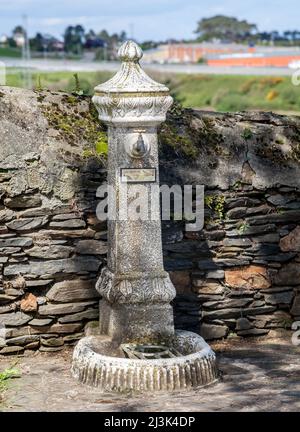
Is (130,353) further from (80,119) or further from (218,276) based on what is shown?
(80,119)

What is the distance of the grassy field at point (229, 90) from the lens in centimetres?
4163

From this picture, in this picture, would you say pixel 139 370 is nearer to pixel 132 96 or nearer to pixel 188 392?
pixel 188 392

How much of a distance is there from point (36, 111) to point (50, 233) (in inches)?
39.4

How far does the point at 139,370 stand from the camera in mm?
6680

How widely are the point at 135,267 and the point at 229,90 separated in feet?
148

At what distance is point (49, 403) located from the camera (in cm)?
654

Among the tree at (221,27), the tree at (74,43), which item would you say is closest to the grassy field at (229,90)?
the tree at (74,43)

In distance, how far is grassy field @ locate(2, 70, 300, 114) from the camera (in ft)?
137

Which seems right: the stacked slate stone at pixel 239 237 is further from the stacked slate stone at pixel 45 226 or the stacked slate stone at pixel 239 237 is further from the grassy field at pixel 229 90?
the grassy field at pixel 229 90

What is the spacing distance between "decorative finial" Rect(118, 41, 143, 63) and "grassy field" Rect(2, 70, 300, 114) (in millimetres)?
30979

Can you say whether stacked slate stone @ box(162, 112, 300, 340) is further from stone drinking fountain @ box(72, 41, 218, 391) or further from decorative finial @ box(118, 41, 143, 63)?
decorative finial @ box(118, 41, 143, 63)

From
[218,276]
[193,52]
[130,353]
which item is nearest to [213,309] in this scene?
[218,276]

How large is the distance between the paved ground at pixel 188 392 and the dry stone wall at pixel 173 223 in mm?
412

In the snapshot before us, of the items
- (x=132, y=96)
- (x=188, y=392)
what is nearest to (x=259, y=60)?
(x=132, y=96)
